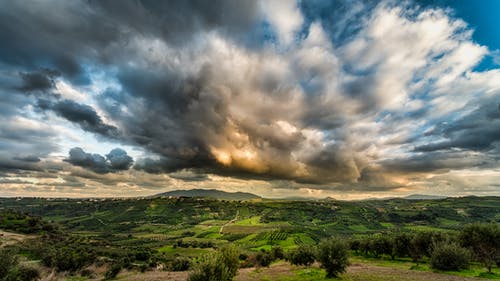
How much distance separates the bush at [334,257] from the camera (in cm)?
5169

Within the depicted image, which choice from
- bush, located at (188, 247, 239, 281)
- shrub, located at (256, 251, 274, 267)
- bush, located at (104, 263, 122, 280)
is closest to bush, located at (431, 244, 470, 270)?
bush, located at (188, 247, 239, 281)

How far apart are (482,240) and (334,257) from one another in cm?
4284

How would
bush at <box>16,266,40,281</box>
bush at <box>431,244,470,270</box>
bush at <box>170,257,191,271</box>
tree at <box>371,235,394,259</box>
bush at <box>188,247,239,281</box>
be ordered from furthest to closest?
bush at <box>170,257,191,271</box> < tree at <box>371,235,394,259</box> < bush at <box>16,266,40,281</box> < bush at <box>431,244,470,270</box> < bush at <box>188,247,239,281</box>

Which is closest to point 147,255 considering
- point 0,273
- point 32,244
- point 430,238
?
point 32,244

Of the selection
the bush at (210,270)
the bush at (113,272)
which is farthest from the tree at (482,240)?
the bush at (113,272)

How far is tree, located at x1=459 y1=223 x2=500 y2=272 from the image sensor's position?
196ft

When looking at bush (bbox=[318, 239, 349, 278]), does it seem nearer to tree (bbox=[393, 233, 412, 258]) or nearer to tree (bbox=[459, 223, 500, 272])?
tree (bbox=[459, 223, 500, 272])

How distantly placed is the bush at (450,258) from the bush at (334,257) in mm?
22658

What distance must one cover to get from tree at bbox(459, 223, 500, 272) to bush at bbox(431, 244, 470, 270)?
27.2 ft

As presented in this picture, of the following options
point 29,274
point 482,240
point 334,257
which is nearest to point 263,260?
point 334,257

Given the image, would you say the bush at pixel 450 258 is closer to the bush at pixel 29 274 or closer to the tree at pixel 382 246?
the tree at pixel 382 246

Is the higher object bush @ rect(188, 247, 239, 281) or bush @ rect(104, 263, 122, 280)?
bush @ rect(188, 247, 239, 281)

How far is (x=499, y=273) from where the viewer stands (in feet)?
169

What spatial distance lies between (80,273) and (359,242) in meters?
109
